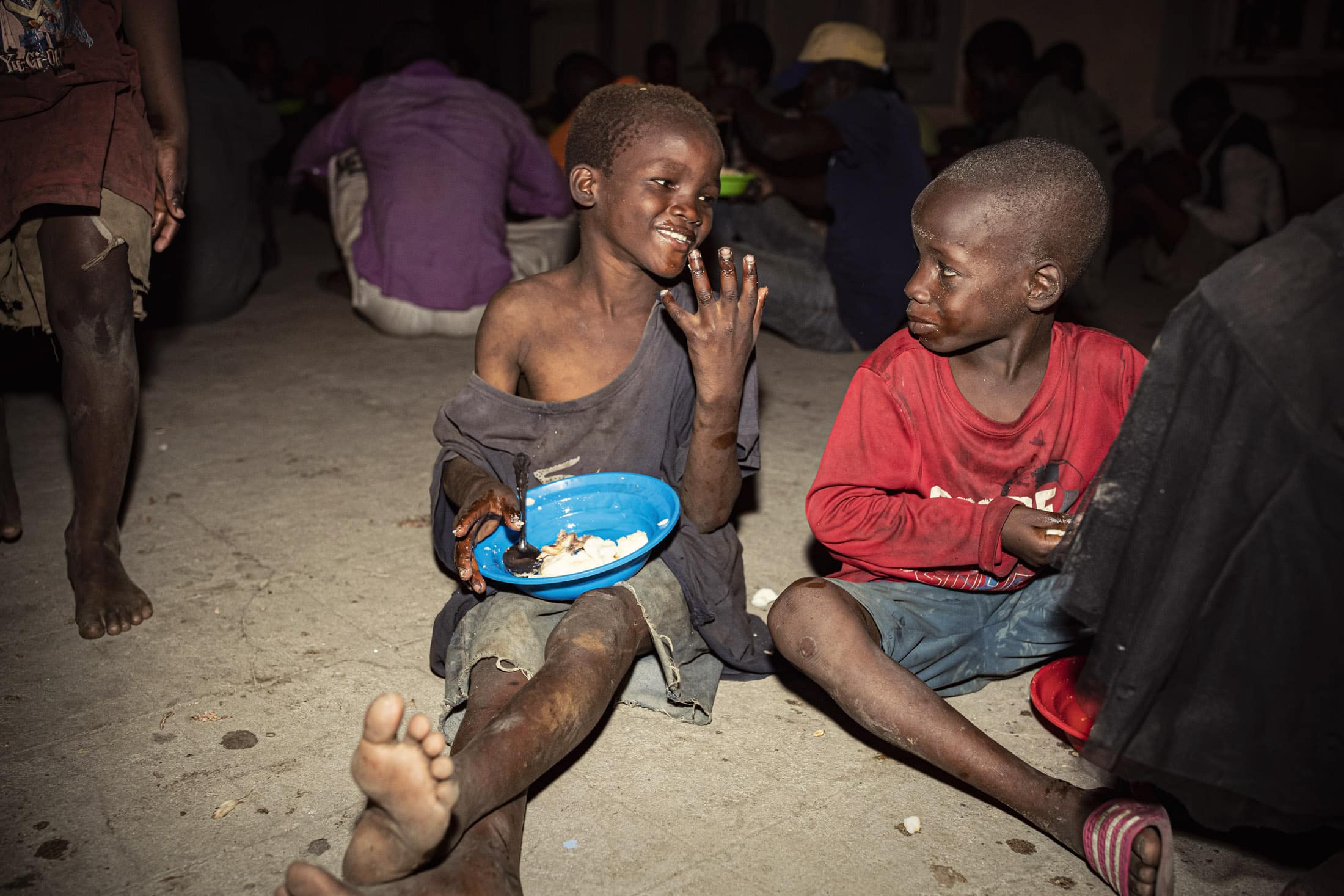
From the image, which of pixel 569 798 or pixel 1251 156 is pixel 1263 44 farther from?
pixel 569 798

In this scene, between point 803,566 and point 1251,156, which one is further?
point 1251,156

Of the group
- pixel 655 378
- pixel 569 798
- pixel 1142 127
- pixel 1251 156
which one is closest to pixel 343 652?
pixel 569 798

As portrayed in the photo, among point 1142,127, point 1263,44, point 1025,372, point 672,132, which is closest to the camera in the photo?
point 1025,372

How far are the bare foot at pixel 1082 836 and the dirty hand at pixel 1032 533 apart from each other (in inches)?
15.1

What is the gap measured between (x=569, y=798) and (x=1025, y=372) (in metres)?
1.17

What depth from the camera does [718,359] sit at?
1.92 m

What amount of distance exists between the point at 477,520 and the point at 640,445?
490mm

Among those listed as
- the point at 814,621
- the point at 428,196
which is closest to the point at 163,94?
the point at 814,621

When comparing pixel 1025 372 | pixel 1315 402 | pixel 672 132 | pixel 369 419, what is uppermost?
pixel 672 132

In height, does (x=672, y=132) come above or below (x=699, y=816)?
above

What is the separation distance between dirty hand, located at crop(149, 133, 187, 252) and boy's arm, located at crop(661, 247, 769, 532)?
1373 mm

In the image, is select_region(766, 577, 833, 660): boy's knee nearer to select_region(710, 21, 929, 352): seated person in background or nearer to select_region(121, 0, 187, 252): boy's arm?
select_region(121, 0, 187, 252): boy's arm

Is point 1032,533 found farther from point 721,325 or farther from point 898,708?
point 721,325

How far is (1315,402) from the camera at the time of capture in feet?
3.63
